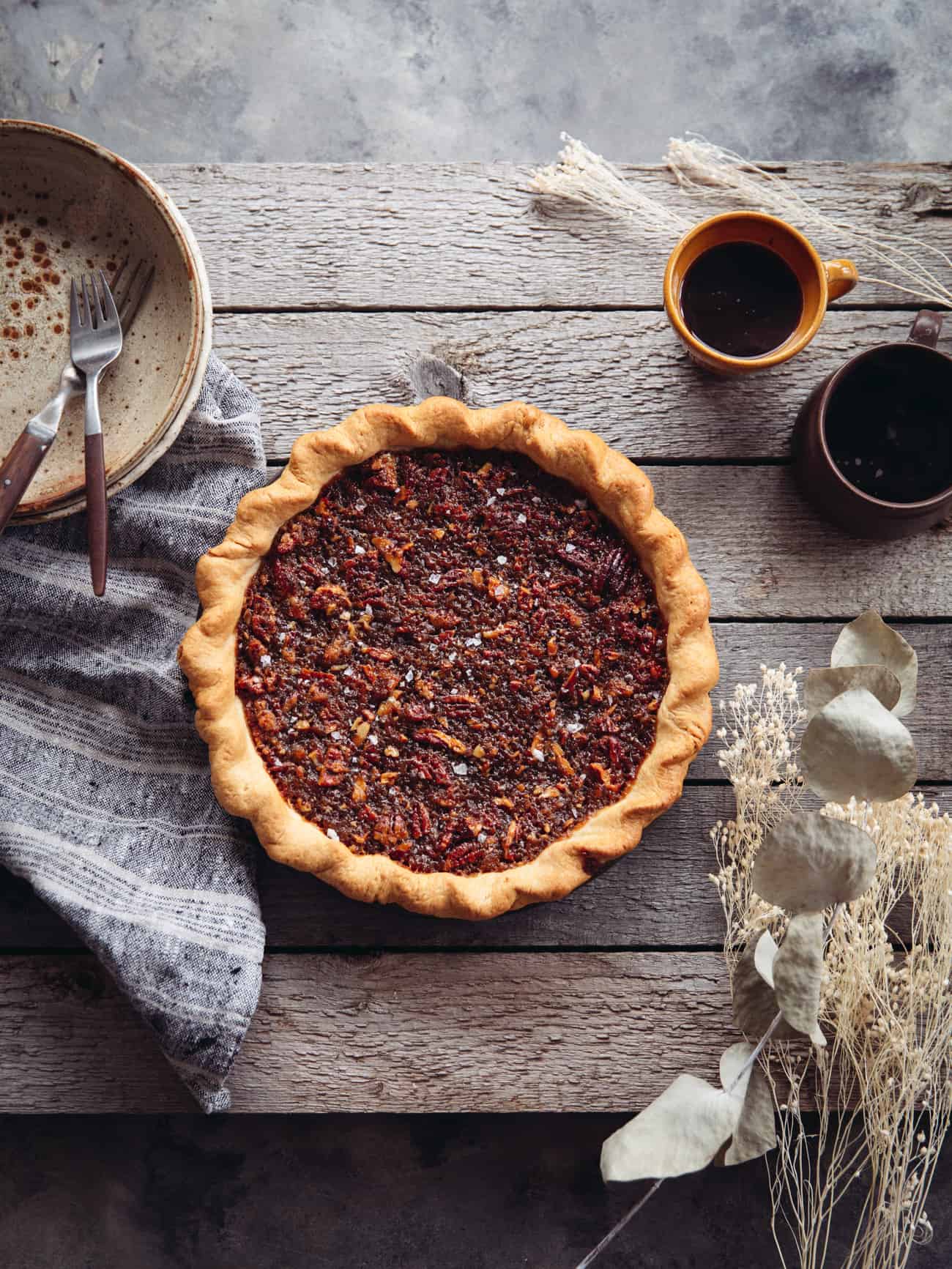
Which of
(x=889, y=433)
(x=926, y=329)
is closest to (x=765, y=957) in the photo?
(x=889, y=433)

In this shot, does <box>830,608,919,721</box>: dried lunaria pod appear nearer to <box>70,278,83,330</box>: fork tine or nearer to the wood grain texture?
the wood grain texture

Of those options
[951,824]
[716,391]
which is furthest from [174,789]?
[951,824]

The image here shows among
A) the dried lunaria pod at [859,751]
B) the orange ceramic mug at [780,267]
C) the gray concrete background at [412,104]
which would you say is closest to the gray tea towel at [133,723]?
the gray concrete background at [412,104]

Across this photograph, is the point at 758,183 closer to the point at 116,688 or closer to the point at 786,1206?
the point at 116,688

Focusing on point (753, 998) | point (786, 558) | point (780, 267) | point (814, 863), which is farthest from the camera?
point (786, 558)

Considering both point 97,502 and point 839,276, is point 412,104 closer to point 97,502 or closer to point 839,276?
point 839,276

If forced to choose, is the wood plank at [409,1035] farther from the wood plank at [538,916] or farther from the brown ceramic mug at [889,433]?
the brown ceramic mug at [889,433]
